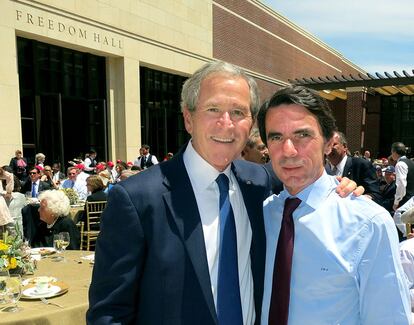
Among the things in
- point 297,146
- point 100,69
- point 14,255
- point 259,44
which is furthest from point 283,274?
point 259,44

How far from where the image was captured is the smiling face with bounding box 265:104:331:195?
1611mm

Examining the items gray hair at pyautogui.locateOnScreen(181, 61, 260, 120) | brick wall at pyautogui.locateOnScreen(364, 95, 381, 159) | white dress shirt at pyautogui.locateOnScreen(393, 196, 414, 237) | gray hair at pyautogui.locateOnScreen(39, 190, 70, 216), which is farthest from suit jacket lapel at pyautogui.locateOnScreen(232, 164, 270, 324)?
brick wall at pyautogui.locateOnScreen(364, 95, 381, 159)

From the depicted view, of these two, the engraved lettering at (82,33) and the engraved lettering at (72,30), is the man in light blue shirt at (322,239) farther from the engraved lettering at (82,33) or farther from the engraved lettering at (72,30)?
A: the engraved lettering at (82,33)

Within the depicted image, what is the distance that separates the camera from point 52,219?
4965 mm

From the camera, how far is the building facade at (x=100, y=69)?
12.3 metres

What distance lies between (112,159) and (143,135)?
113 inches

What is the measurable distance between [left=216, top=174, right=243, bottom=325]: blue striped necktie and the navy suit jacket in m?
0.08

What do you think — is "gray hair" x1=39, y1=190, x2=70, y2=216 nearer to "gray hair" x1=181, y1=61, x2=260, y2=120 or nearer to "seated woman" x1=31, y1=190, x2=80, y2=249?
"seated woman" x1=31, y1=190, x2=80, y2=249

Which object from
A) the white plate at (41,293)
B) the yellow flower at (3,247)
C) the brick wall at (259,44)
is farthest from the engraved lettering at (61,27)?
the white plate at (41,293)

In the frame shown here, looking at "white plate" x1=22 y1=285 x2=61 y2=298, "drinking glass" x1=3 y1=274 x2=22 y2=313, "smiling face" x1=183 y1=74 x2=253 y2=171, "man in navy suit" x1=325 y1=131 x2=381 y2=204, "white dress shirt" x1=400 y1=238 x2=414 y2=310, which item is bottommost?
"white plate" x1=22 y1=285 x2=61 y2=298

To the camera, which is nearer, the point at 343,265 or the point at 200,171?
the point at 343,265

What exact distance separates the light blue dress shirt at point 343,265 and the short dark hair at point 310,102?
22 centimetres

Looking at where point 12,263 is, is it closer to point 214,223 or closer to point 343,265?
point 214,223

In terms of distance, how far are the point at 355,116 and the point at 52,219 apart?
2080cm
